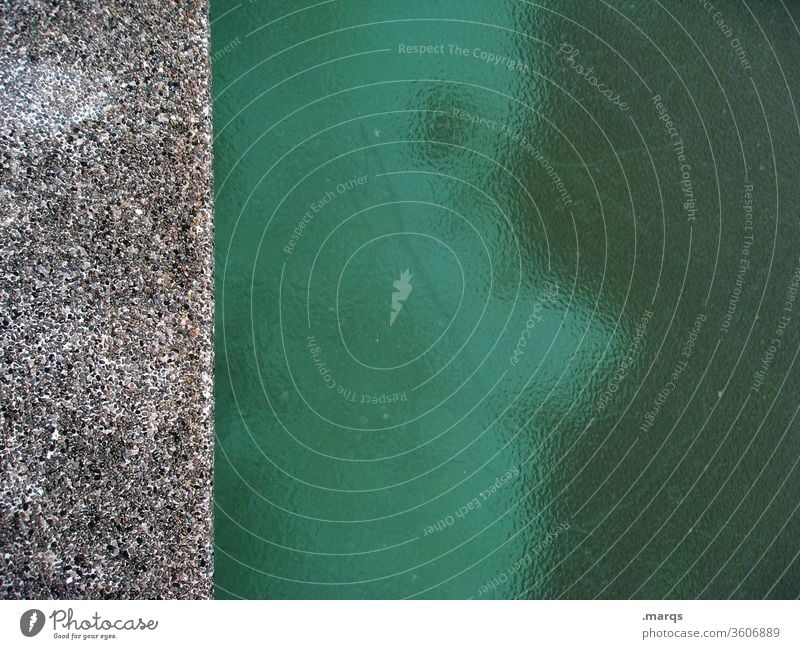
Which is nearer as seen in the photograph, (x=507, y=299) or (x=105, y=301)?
(x=105, y=301)

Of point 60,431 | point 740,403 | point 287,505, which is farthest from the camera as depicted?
Answer: point 740,403

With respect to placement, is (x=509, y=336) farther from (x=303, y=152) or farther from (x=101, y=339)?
(x=101, y=339)

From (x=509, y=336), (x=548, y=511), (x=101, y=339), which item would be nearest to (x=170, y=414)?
(x=101, y=339)

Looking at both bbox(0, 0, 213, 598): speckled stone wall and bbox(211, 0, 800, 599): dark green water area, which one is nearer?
bbox(0, 0, 213, 598): speckled stone wall
